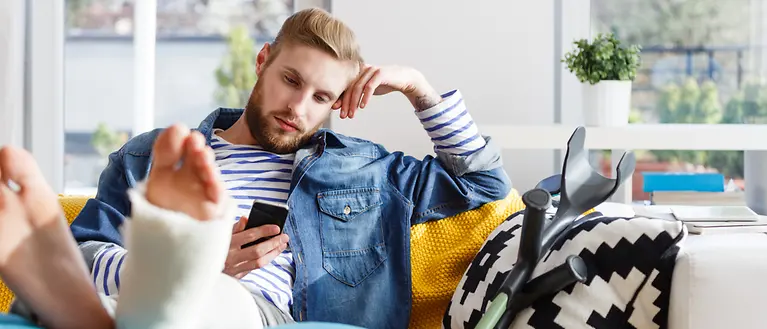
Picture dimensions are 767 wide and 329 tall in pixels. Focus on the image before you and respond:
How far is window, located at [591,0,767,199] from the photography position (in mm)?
2801

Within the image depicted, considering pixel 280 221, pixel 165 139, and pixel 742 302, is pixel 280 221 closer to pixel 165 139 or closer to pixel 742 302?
pixel 165 139

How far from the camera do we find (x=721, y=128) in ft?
7.60

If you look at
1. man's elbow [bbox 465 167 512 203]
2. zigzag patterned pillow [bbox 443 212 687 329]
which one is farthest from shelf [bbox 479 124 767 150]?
zigzag patterned pillow [bbox 443 212 687 329]

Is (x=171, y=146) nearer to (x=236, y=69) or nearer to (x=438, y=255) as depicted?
(x=438, y=255)

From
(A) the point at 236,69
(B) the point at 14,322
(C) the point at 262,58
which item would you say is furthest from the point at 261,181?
(A) the point at 236,69

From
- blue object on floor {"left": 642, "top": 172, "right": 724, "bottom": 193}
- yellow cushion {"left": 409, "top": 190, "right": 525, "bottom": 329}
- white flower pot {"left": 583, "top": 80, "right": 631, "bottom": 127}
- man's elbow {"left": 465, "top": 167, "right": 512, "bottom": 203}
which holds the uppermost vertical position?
white flower pot {"left": 583, "top": 80, "right": 631, "bottom": 127}

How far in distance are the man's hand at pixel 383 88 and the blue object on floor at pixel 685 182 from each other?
873 millimetres

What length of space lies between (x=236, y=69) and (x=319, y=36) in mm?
1664

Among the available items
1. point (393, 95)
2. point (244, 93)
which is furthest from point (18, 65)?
point (393, 95)

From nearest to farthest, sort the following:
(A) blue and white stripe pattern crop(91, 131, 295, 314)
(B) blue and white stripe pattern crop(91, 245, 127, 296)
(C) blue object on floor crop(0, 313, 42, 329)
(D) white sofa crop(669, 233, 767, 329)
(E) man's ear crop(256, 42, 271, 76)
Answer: (C) blue object on floor crop(0, 313, 42, 329)
(D) white sofa crop(669, 233, 767, 329)
(B) blue and white stripe pattern crop(91, 245, 127, 296)
(A) blue and white stripe pattern crop(91, 131, 295, 314)
(E) man's ear crop(256, 42, 271, 76)

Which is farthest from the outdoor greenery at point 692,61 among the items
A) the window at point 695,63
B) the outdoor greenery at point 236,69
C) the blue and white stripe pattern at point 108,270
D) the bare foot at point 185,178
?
the bare foot at point 185,178

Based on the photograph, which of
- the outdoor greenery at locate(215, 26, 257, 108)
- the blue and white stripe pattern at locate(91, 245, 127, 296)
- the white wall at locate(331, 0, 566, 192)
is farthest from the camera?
the outdoor greenery at locate(215, 26, 257, 108)

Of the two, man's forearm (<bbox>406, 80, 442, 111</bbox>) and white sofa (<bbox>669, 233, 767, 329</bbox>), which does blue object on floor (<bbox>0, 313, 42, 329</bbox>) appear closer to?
white sofa (<bbox>669, 233, 767, 329</bbox>)

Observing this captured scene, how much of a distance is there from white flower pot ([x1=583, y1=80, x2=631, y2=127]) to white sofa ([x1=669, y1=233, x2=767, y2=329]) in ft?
3.63
